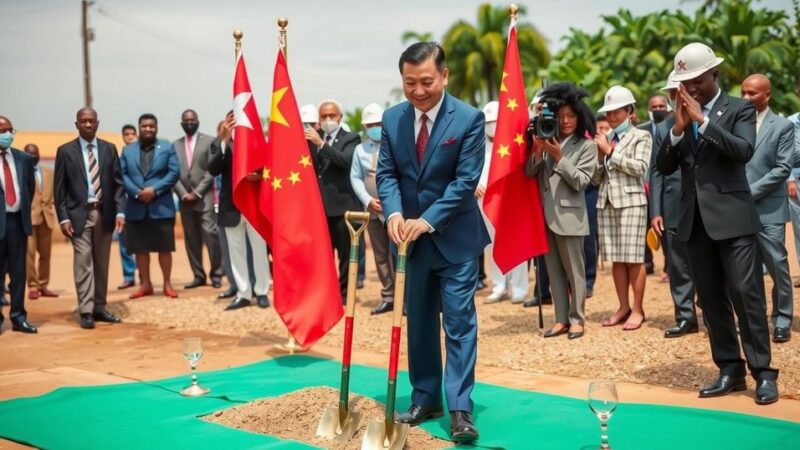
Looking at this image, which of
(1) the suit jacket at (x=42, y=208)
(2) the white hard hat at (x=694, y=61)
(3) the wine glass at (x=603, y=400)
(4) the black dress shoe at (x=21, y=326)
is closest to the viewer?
(3) the wine glass at (x=603, y=400)

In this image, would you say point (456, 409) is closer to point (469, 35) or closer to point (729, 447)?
point (729, 447)

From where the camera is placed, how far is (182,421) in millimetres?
5922

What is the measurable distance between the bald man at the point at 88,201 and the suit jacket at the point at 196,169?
2490 mm

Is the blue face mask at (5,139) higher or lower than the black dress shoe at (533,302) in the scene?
higher

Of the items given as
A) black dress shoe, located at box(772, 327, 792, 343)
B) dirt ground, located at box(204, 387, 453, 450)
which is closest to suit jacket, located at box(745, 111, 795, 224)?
black dress shoe, located at box(772, 327, 792, 343)

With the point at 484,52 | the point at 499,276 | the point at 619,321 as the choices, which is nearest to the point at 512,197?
the point at 619,321

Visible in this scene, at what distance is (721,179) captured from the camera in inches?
233

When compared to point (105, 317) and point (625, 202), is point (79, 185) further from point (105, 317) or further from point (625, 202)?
point (625, 202)

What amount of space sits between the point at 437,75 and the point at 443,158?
1.55ft

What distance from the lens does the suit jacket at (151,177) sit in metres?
11.9

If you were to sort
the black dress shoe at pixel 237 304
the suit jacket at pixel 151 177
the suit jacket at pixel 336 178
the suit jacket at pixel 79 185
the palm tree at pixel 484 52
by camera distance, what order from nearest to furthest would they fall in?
the suit jacket at pixel 79 185 < the suit jacket at pixel 336 178 < the black dress shoe at pixel 237 304 < the suit jacket at pixel 151 177 < the palm tree at pixel 484 52

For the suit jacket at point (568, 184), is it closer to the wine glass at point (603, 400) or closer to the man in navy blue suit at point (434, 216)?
the man in navy blue suit at point (434, 216)

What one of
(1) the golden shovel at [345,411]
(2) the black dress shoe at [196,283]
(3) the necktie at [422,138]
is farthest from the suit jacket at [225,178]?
(1) the golden shovel at [345,411]

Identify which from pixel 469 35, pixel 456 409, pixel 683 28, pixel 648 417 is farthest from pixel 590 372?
pixel 469 35
